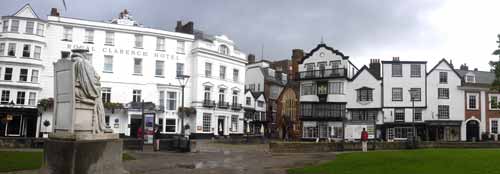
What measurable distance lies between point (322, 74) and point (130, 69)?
1034 inches

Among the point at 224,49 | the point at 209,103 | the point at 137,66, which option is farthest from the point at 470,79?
the point at 137,66

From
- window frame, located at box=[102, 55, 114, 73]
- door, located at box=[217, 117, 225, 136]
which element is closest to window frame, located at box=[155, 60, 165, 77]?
window frame, located at box=[102, 55, 114, 73]

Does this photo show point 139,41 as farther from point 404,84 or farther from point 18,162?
point 18,162

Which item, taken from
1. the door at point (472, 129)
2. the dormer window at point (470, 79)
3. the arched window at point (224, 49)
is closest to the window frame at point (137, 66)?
the arched window at point (224, 49)

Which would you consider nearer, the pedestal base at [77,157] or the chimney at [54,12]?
the pedestal base at [77,157]

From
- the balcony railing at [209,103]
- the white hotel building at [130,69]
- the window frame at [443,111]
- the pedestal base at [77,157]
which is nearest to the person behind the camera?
the pedestal base at [77,157]

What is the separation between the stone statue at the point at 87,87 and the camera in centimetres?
1059

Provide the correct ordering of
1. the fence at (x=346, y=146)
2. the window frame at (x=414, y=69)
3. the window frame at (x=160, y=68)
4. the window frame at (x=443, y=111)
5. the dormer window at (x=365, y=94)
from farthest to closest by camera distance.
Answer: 1. the dormer window at (x=365, y=94)
2. the window frame at (x=414, y=69)
3. the window frame at (x=443, y=111)
4. the window frame at (x=160, y=68)
5. the fence at (x=346, y=146)

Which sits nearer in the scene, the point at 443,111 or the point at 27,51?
the point at 27,51

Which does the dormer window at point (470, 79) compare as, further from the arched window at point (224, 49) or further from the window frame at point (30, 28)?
the window frame at point (30, 28)

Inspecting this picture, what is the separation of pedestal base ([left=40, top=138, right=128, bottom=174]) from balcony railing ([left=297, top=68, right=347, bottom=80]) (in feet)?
164

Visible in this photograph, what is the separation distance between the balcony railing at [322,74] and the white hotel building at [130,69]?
9.58 meters

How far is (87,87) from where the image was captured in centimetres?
1072

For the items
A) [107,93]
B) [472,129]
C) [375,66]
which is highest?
[375,66]
